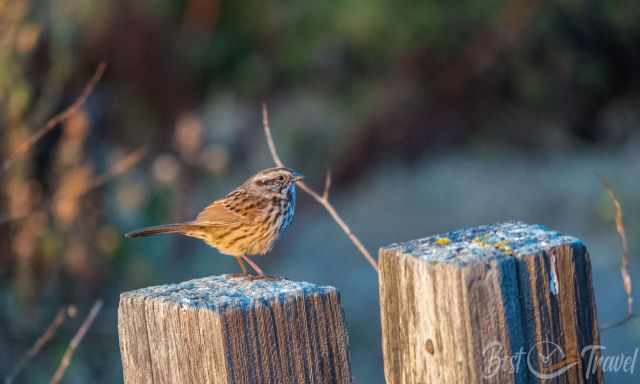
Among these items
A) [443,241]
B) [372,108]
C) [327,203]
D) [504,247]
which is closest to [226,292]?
[443,241]

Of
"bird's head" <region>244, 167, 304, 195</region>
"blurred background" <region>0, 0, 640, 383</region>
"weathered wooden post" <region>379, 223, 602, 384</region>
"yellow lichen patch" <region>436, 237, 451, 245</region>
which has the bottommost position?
"weathered wooden post" <region>379, 223, 602, 384</region>

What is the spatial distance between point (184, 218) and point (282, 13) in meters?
3.24

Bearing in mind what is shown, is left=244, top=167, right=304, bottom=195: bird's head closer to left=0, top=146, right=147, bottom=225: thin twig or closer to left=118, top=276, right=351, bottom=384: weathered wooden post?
left=0, top=146, right=147, bottom=225: thin twig

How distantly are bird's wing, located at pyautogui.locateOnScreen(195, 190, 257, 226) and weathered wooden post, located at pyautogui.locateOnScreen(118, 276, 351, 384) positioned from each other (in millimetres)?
1995

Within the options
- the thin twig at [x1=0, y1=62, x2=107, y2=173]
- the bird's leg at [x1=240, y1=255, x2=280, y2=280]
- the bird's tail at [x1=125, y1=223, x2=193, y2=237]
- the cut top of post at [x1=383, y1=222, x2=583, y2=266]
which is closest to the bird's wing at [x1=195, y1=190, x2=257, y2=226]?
the bird's tail at [x1=125, y1=223, x2=193, y2=237]

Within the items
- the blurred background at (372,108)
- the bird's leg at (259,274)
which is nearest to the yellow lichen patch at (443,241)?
the bird's leg at (259,274)

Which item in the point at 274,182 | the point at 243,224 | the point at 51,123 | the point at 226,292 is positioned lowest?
the point at 226,292

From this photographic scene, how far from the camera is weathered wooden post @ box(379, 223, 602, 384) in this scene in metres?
1.91

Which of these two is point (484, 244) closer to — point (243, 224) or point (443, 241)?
point (443, 241)

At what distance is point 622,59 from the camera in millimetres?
8641

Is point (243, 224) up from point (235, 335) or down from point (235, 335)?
up

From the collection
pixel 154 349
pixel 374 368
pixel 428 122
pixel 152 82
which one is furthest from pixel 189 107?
pixel 154 349

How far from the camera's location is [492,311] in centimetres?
191

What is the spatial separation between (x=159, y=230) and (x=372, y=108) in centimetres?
517
